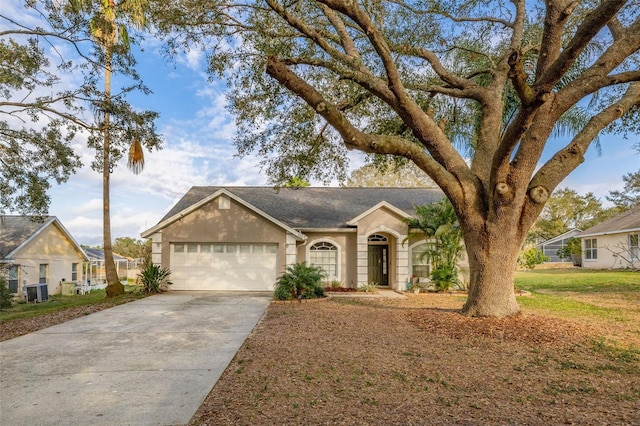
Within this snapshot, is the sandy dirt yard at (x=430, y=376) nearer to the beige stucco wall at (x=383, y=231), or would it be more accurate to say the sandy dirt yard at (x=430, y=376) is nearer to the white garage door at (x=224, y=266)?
the beige stucco wall at (x=383, y=231)

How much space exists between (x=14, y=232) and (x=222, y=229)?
13985 millimetres

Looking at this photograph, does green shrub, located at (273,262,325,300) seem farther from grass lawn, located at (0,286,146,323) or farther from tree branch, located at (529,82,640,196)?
tree branch, located at (529,82,640,196)

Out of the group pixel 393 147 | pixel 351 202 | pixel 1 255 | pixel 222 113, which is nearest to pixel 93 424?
pixel 393 147

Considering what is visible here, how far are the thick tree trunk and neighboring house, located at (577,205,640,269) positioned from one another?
57.3 feet

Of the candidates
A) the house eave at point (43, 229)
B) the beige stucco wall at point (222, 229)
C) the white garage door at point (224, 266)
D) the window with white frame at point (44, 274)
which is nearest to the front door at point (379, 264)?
the beige stucco wall at point (222, 229)

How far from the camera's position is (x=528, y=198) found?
26.2 ft

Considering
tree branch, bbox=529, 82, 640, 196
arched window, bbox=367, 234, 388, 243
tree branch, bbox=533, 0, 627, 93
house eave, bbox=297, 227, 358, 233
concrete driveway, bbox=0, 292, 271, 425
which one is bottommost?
concrete driveway, bbox=0, 292, 271, 425

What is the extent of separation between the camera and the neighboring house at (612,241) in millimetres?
23406

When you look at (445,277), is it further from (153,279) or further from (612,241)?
(612,241)

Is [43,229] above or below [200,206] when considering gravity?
below

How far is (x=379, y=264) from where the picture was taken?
17.1m

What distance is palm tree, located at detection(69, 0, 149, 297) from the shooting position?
9.37 m

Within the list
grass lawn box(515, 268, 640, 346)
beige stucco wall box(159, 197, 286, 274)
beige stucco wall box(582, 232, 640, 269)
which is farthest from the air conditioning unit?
beige stucco wall box(582, 232, 640, 269)

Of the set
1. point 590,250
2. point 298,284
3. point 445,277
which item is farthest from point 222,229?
point 590,250
